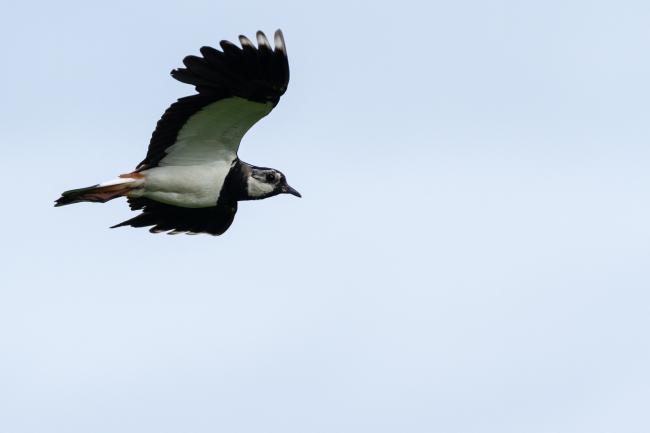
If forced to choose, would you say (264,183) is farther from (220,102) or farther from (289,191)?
(220,102)

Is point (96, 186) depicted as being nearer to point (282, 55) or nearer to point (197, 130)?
point (197, 130)

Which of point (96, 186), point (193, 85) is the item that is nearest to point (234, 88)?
point (193, 85)

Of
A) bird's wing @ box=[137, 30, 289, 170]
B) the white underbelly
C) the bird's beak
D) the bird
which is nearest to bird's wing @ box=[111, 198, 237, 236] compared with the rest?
the bird

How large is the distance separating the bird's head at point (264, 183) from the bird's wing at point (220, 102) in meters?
0.64

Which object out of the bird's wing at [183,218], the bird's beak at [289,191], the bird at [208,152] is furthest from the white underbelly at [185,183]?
the bird's beak at [289,191]

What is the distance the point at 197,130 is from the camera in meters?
19.3

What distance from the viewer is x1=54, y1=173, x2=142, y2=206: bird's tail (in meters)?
19.0

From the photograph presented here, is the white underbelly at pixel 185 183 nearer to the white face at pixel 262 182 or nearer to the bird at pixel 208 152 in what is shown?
the bird at pixel 208 152

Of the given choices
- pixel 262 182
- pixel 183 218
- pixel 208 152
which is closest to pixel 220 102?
pixel 208 152

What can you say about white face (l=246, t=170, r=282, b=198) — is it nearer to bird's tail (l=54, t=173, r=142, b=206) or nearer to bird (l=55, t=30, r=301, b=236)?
bird (l=55, t=30, r=301, b=236)

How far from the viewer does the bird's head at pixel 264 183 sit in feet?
66.8

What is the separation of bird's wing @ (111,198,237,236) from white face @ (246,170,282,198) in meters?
0.32

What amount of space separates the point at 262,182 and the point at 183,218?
1254 mm

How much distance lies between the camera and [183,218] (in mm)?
20766
